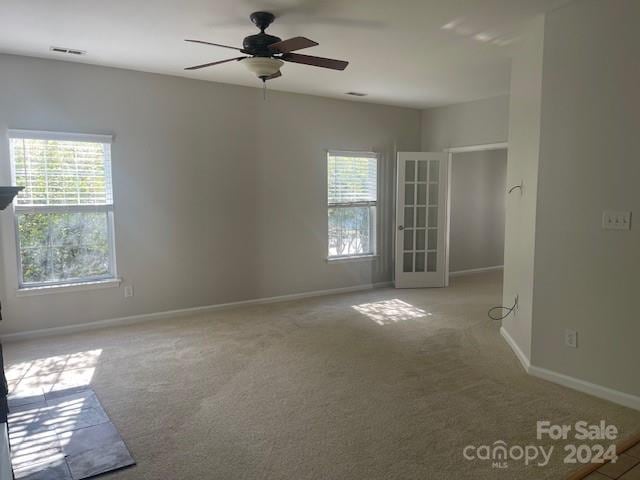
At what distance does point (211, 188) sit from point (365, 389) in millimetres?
3005

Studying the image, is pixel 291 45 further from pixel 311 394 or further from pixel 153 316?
pixel 153 316

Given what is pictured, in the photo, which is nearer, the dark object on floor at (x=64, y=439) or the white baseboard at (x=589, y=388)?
the dark object on floor at (x=64, y=439)

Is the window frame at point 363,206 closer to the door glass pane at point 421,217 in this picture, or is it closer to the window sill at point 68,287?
the door glass pane at point 421,217

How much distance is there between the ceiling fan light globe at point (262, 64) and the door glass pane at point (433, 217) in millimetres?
4025

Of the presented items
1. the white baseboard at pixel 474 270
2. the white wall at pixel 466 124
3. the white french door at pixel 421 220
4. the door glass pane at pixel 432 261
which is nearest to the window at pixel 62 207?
the white french door at pixel 421 220

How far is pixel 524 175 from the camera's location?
3.70 m

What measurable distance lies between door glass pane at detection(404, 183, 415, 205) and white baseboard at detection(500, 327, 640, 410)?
3279 mm

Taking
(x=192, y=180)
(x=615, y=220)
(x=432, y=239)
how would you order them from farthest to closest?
(x=432, y=239) → (x=192, y=180) → (x=615, y=220)

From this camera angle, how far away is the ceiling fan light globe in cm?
320

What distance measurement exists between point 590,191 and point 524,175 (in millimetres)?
675

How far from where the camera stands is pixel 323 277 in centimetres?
622

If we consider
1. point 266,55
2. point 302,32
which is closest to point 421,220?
point 302,32

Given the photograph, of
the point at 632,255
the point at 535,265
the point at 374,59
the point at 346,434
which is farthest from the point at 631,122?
the point at 346,434

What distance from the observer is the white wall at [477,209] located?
24.9ft
